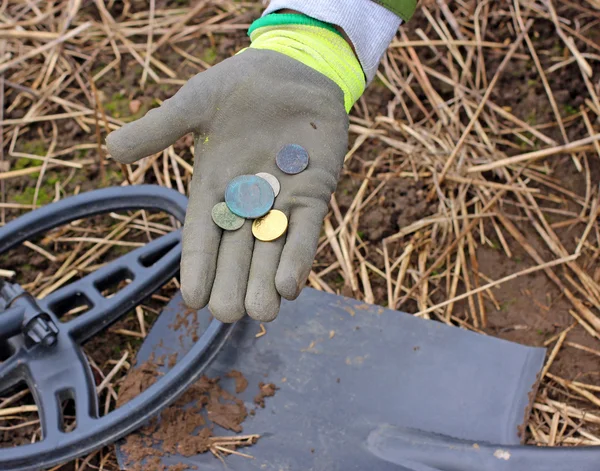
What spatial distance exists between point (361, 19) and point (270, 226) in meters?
0.58

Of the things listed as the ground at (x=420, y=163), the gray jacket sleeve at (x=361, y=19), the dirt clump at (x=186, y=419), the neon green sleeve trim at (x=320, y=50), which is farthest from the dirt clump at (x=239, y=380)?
the gray jacket sleeve at (x=361, y=19)

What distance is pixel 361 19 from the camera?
1.52 meters

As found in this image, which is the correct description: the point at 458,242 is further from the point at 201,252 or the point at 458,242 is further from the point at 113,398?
the point at 113,398

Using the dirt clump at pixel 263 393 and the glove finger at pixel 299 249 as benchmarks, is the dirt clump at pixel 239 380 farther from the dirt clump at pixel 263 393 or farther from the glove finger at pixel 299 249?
the glove finger at pixel 299 249

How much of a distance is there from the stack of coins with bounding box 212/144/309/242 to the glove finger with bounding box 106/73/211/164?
0.16 m

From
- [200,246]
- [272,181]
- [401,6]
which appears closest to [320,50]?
[401,6]

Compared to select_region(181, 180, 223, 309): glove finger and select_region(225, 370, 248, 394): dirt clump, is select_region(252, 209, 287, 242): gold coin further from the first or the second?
select_region(225, 370, 248, 394): dirt clump

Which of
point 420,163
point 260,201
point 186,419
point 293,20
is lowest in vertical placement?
point 186,419

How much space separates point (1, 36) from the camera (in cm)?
221

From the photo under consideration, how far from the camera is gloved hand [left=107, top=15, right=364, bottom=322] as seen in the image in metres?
1.24

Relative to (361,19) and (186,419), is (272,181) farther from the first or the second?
(186,419)

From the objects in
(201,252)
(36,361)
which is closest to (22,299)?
(36,361)

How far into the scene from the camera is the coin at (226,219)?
1309 millimetres

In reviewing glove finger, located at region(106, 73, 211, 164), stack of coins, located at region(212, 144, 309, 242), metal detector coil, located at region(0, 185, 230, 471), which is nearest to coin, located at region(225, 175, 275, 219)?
stack of coins, located at region(212, 144, 309, 242)
